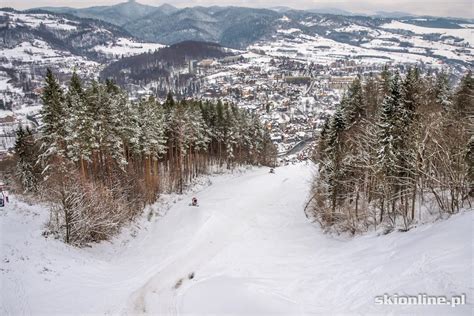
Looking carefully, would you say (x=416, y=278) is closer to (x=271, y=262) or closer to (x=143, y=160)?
(x=271, y=262)

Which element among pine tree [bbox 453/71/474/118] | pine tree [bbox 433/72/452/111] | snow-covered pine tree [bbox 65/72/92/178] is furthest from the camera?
pine tree [bbox 433/72/452/111]

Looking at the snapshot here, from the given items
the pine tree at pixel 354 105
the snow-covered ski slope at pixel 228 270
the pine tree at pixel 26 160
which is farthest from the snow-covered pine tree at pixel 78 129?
the pine tree at pixel 354 105

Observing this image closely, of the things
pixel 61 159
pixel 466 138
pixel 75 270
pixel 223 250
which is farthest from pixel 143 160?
pixel 466 138

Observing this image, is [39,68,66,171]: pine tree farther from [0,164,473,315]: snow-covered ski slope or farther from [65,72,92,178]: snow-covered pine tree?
[0,164,473,315]: snow-covered ski slope

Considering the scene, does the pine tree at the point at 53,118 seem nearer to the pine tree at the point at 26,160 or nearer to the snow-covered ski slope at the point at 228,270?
the snow-covered ski slope at the point at 228,270

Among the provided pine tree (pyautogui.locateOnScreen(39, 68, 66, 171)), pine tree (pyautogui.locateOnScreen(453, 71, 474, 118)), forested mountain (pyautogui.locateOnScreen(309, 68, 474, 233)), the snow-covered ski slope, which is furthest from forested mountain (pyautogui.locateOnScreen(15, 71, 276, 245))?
pine tree (pyautogui.locateOnScreen(453, 71, 474, 118))

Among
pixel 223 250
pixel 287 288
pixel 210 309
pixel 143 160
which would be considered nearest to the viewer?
pixel 210 309
